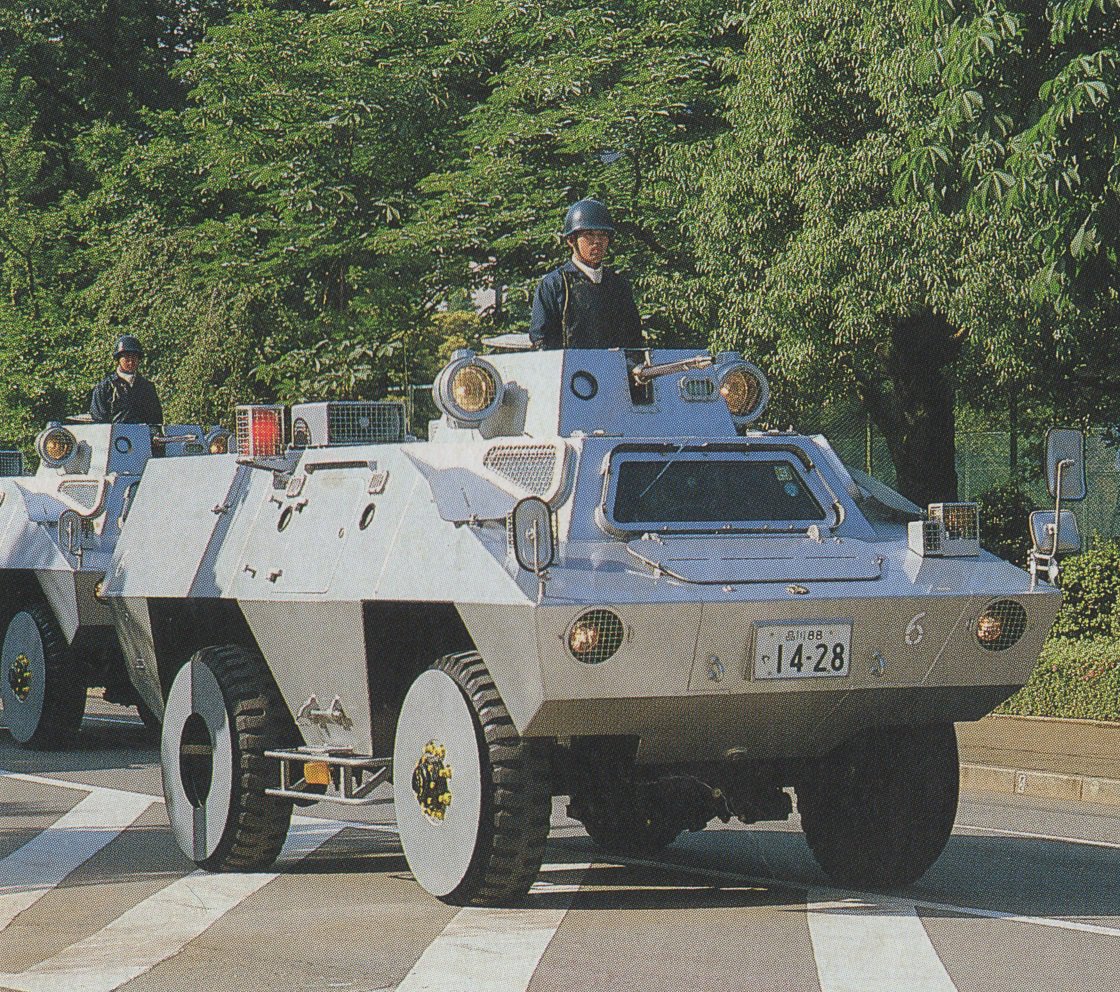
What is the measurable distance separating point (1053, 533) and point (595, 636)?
2.21m

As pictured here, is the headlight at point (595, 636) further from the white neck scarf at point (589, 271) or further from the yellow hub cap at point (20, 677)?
the yellow hub cap at point (20, 677)

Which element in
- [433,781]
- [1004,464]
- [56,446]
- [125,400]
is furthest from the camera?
[1004,464]

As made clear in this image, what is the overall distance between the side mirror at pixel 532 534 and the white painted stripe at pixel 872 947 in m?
1.76

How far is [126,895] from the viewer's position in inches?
386

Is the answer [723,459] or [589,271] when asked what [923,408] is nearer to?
[589,271]

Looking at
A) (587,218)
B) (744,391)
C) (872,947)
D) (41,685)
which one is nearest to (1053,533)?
(744,391)

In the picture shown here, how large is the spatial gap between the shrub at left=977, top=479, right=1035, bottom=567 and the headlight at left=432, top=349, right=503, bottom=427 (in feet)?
39.3

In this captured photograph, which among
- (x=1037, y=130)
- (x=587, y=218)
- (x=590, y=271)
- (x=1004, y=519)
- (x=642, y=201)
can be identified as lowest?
(x=1004, y=519)

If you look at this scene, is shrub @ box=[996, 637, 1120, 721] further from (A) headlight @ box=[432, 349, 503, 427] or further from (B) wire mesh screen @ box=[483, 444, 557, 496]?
(B) wire mesh screen @ box=[483, 444, 557, 496]

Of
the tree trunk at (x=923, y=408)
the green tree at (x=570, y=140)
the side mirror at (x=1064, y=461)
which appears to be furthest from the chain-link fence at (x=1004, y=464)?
the side mirror at (x=1064, y=461)

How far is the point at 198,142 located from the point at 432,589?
72.3 ft

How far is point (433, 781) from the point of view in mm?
9047

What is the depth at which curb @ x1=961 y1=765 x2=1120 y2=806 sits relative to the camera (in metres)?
13.5

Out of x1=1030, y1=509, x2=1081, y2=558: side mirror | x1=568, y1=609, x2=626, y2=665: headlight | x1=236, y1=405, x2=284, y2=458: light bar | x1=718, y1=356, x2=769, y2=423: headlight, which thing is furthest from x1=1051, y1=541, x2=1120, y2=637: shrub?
x1=568, y1=609, x2=626, y2=665: headlight
